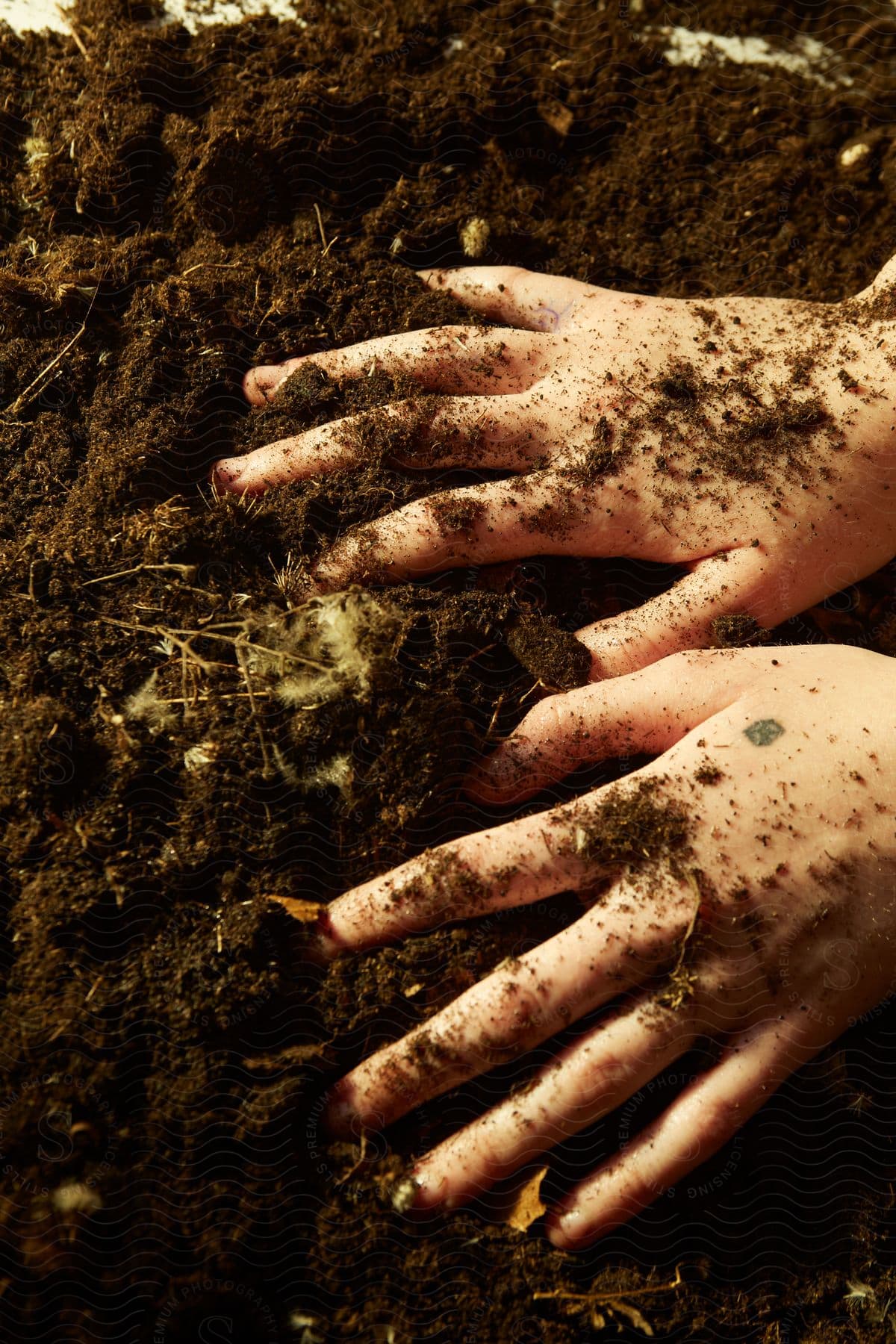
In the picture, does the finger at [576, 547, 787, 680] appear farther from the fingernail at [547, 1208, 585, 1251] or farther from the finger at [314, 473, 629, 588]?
the fingernail at [547, 1208, 585, 1251]

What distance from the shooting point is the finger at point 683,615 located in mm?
1811

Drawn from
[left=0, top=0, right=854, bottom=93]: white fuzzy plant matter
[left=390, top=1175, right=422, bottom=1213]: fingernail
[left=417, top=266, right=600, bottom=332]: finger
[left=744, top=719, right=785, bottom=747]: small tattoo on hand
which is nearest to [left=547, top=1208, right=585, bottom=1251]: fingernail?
[left=390, top=1175, right=422, bottom=1213]: fingernail

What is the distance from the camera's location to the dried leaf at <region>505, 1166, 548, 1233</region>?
61.2 inches

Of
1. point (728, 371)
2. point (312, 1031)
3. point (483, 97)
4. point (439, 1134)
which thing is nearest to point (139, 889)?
point (312, 1031)

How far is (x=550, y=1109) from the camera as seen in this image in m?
1.53

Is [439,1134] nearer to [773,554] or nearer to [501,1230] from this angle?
[501,1230]

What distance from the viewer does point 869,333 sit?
2018 millimetres

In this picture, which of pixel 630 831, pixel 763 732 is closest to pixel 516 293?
pixel 763 732

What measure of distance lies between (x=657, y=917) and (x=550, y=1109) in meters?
0.39

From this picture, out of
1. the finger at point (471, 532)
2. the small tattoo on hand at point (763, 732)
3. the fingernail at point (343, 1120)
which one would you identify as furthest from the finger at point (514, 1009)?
the finger at point (471, 532)

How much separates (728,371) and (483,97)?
1.00 meters

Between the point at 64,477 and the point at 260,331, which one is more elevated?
the point at 260,331

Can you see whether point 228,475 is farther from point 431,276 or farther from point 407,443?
point 431,276

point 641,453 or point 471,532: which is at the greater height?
point 641,453
